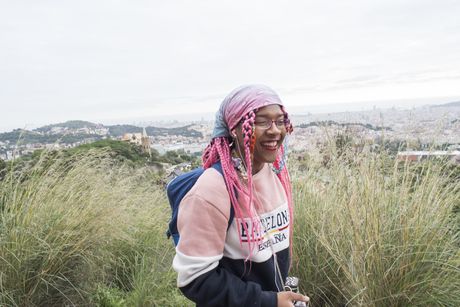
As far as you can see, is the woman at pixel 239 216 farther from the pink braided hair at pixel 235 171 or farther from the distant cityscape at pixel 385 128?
the distant cityscape at pixel 385 128

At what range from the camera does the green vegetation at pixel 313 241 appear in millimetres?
2072

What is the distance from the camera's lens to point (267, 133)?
1.49 m

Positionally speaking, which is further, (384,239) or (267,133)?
(384,239)

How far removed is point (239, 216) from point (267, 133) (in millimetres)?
347

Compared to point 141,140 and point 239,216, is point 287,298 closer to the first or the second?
point 239,216

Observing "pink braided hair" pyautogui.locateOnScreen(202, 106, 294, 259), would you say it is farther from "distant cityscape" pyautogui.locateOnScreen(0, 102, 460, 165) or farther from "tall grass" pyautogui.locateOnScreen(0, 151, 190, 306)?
"tall grass" pyautogui.locateOnScreen(0, 151, 190, 306)

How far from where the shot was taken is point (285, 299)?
146 cm

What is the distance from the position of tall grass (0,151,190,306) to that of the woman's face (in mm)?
1691

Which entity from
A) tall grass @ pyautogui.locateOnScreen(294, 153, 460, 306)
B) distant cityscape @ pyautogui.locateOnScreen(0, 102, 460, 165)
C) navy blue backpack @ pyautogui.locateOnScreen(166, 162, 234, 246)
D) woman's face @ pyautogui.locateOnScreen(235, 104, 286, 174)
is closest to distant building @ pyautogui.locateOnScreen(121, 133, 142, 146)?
distant cityscape @ pyautogui.locateOnScreen(0, 102, 460, 165)

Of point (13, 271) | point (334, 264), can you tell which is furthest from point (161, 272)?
point (334, 264)

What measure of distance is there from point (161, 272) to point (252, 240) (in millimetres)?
1953

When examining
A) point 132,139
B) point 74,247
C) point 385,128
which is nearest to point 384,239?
point 385,128

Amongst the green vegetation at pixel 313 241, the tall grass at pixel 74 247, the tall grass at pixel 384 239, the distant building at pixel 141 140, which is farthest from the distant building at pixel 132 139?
the tall grass at pixel 384 239

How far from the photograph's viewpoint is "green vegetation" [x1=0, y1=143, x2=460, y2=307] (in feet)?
6.80
